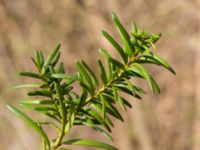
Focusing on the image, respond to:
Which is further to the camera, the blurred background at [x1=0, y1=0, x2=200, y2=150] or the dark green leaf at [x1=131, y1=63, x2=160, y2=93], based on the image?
the blurred background at [x1=0, y1=0, x2=200, y2=150]

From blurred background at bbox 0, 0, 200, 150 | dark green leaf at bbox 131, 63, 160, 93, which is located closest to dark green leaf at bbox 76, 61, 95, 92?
dark green leaf at bbox 131, 63, 160, 93

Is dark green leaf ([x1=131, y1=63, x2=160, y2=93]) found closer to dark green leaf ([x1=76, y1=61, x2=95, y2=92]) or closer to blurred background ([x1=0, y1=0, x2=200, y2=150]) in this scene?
dark green leaf ([x1=76, y1=61, x2=95, y2=92])

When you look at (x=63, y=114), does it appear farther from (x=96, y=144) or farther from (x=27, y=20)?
(x=27, y=20)

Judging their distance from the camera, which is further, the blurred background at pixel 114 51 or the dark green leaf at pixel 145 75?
the blurred background at pixel 114 51

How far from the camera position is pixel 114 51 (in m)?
2.87

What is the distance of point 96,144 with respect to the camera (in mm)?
368

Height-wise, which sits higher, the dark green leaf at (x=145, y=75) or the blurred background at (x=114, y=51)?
the blurred background at (x=114, y=51)

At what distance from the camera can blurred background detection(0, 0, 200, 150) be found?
10.1 feet

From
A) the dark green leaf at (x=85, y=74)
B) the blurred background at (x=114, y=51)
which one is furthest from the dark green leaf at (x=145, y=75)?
the blurred background at (x=114, y=51)

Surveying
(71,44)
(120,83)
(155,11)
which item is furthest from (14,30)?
(120,83)

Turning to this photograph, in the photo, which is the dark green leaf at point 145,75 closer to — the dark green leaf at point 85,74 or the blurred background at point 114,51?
the dark green leaf at point 85,74

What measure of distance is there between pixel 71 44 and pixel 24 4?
1.30 ft

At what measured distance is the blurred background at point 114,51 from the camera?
3076 mm

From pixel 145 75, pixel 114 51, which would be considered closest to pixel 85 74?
pixel 145 75
